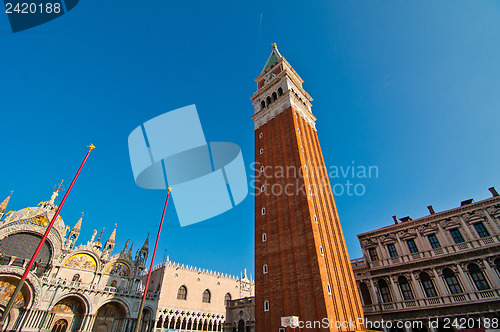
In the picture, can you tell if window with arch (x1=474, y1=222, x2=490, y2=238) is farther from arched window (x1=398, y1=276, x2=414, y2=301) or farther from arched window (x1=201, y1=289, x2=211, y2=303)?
arched window (x1=201, y1=289, x2=211, y2=303)

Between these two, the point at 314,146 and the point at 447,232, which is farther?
the point at 314,146

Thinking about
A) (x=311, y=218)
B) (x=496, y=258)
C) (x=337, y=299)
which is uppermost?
(x=311, y=218)

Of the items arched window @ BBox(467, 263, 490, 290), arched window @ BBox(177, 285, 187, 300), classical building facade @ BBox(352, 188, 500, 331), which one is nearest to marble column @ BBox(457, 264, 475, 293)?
classical building facade @ BBox(352, 188, 500, 331)

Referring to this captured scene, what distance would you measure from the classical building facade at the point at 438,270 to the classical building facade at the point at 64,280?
3002 centimetres

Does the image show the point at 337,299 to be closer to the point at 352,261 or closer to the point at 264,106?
the point at 352,261

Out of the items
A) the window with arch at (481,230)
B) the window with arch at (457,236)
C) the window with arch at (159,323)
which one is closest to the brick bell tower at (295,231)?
the window with arch at (457,236)

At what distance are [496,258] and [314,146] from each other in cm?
2184

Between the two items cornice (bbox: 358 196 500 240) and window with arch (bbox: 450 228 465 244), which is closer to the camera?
cornice (bbox: 358 196 500 240)

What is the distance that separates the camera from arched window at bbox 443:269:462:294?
2335cm

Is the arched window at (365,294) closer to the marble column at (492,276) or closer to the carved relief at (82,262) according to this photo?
the marble column at (492,276)

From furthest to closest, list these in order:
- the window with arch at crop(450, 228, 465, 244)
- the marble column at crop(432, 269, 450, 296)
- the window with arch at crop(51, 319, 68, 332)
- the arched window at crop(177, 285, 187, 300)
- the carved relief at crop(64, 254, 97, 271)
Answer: the arched window at crop(177, 285, 187, 300), the carved relief at crop(64, 254, 97, 271), the window with arch at crop(51, 319, 68, 332), the window with arch at crop(450, 228, 465, 244), the marble column at crop(432, 269, 450, 296)

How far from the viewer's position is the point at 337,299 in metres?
23.0

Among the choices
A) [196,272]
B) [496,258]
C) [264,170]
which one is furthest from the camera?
[196,272]

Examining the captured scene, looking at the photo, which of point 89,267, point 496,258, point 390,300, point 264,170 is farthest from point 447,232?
point 89,267
